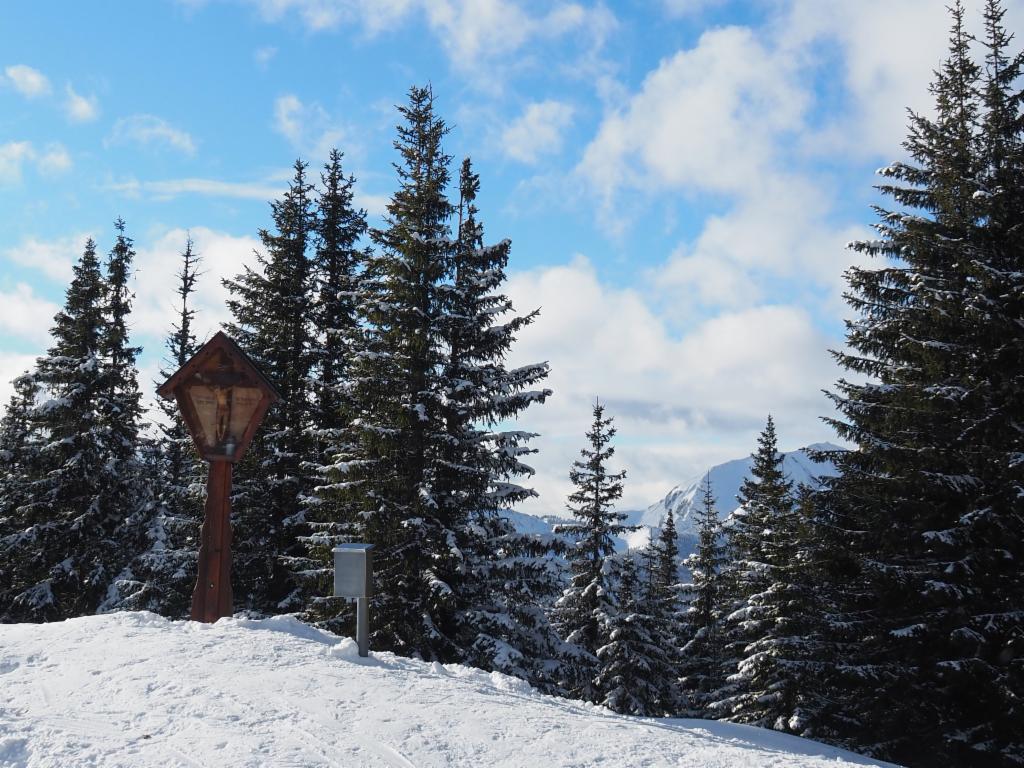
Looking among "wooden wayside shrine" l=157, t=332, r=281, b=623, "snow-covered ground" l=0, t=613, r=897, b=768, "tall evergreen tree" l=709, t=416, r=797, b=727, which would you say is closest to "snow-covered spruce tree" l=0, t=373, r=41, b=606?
"wooden wayside shrine" l=157, t=332, r=281, b=623

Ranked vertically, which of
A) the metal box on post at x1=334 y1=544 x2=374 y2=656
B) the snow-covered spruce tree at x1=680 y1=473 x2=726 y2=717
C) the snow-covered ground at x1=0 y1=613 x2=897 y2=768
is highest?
the metal box on post at x1=334 y1=544 x2=374 y2=656

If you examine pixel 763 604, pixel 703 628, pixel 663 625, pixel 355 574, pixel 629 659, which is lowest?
pixel 703 628

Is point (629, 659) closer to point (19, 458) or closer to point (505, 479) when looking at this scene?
point (505, 479)

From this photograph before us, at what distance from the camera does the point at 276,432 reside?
2088 cm

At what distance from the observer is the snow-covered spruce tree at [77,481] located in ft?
74.6

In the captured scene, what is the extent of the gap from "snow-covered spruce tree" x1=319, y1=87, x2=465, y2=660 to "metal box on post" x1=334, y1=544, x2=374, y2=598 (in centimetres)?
634

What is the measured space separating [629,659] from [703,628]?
1020 cm

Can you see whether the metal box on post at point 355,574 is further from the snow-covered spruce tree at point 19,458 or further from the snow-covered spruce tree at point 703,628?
the snow-covered spruce tree at point 703,628

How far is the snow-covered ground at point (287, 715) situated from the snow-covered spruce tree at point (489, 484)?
798 cm

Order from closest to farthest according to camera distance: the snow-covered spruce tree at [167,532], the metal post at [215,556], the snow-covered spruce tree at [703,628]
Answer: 1. the metal post at [215,556]
2. the snow-covered spruce tree at [167,532]
3. the snow-covered spruce tree at [703,628]

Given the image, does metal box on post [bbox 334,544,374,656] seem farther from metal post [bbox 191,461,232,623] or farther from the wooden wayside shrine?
the wooden wayside shrine

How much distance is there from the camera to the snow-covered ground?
514 centimetres

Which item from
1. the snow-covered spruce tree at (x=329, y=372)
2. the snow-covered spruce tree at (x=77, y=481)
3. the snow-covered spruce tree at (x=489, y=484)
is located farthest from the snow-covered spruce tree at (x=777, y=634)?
the snow-covered spruce tree at (x=77, y=481)

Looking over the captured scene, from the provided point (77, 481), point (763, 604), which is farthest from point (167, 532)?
point (763, 604)
